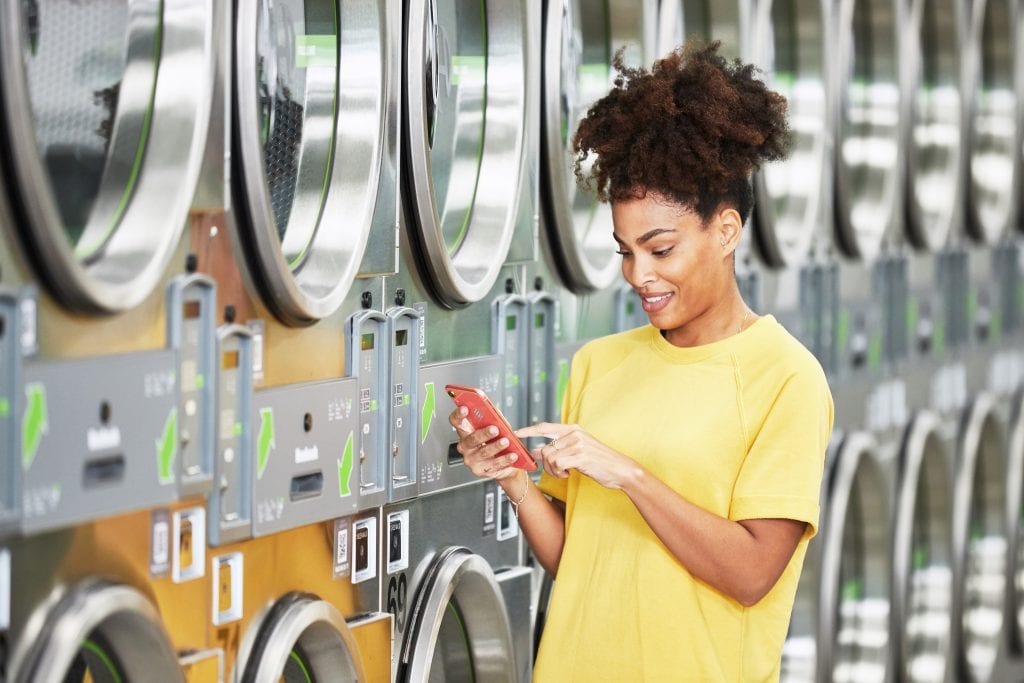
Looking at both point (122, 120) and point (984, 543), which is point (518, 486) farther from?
point (984, 543)

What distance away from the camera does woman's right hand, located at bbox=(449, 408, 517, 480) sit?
2215mm

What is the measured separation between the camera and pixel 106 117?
6.43ft

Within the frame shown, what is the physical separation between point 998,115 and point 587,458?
4.25 m

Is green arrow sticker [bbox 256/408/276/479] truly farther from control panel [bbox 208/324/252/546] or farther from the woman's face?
the woman's face

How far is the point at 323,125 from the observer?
7.91 ft

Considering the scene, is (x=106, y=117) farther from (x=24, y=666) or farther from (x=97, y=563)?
(x=24, y=666)

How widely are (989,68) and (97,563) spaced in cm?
486

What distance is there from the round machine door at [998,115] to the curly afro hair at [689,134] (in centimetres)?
373

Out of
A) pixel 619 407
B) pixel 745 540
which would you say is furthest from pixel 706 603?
pixel 619 407

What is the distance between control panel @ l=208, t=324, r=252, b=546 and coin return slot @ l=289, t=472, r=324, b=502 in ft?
0.42

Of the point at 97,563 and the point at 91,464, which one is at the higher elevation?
the point at 91,464

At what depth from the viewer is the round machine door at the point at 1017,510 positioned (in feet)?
19.1

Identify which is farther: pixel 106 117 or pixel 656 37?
pixel 656 37

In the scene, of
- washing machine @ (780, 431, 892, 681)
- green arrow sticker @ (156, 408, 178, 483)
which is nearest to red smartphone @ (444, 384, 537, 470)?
green arrow sticker @ (156, 408, 178, 483)
